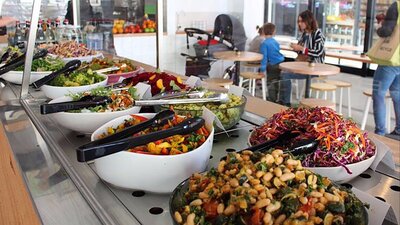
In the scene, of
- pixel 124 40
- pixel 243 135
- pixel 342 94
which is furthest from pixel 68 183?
pixel 342 94

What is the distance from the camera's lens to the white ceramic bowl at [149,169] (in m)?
0.65

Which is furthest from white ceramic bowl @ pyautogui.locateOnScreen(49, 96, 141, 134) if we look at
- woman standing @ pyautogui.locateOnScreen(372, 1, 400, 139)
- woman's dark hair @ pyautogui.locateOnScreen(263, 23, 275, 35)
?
woman's dark hair @ pyautogui.locateOnScreen(263, 23, 275, 35)

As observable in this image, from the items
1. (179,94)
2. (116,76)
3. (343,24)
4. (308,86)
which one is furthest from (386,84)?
(179,94)

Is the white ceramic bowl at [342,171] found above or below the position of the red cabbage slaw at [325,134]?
below

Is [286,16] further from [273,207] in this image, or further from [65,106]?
[273,207]

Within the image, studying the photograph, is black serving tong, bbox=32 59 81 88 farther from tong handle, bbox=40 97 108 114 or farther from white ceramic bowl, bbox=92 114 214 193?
white ceramic bowl, bbox=92 114 214 193

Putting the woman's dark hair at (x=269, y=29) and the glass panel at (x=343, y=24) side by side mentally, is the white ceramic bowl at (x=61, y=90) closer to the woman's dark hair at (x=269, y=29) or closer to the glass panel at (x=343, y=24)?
the woman's dark hair at (x=269, y=29)

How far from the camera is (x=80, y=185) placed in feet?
2.43

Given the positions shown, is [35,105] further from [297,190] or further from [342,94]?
[342,94]

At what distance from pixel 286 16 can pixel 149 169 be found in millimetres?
5679

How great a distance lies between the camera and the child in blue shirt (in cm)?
464

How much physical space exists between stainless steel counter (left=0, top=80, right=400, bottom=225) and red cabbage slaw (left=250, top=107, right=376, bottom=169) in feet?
0.19

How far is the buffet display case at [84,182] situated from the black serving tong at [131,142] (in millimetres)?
78

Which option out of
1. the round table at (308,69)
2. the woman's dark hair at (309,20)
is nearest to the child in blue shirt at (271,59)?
the woman's dark hair at (309,20)
